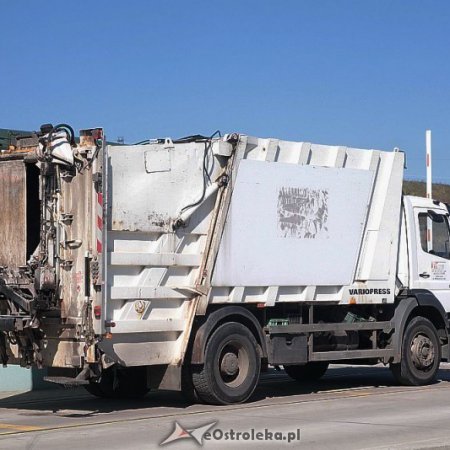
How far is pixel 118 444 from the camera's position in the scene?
33.1 ft

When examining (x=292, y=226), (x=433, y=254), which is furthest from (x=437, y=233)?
(x=292, y=226)

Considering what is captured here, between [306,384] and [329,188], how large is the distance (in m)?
3.74

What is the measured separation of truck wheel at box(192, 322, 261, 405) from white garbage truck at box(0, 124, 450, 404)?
19mm

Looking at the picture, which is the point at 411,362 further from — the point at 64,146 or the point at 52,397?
the point at 64,146

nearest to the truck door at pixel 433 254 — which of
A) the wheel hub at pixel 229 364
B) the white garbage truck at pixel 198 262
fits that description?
the white garbage truck at pixel 198 262

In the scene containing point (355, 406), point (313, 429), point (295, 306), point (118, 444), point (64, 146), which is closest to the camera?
point (118, 444)

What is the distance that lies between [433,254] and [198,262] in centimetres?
488

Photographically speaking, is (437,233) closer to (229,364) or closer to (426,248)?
(426,248)

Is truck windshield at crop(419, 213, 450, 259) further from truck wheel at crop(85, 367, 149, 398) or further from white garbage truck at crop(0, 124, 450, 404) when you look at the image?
truck wheel at crop(85, 367, 149, 398)

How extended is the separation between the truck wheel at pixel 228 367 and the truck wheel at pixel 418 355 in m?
3.03

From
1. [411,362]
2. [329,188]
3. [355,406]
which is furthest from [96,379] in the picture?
[411,362]

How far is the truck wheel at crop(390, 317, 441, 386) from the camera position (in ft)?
51.3

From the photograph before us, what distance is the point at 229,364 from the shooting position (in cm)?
1328

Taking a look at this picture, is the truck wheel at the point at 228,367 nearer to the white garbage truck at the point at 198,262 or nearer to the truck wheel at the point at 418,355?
the white garbage truck at the point at 198,262
